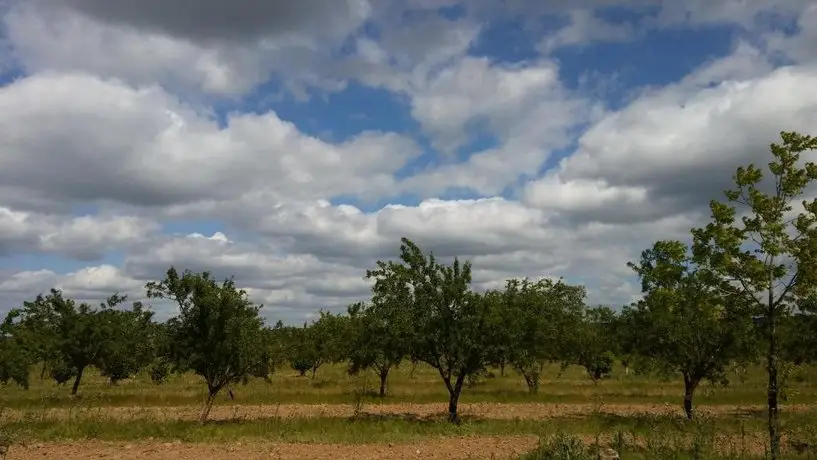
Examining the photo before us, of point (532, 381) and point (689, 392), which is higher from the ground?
point (689, 392)

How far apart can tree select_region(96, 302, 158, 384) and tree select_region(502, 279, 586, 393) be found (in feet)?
95.1

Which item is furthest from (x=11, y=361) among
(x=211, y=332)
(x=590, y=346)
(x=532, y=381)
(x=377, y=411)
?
(x=590, y=346)

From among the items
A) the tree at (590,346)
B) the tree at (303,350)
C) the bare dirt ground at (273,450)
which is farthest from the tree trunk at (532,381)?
the tree at (303,350)

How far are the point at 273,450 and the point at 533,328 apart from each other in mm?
27379

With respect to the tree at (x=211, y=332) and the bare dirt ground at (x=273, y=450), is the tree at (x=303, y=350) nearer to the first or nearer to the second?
the tree at (x=211, y=332)

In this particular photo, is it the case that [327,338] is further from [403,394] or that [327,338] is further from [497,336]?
[497,336]

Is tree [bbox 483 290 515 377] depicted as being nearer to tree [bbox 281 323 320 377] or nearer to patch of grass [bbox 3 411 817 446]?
patch of grass [bbox 3 411 817 446]

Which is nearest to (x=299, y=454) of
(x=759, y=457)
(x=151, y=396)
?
(x=759, y=457)

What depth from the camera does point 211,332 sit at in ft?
97.6

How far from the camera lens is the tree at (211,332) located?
2975 cm

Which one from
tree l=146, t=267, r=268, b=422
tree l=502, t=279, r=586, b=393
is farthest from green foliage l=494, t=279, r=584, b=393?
tree l=146, t=267, r=268, b=422

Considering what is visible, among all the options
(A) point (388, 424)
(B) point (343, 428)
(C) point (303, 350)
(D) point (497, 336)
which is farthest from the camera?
(C) point (303, 350)

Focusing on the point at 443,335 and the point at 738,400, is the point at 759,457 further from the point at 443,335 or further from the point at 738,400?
the point at 738,400

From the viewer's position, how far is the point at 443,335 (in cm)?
3144
